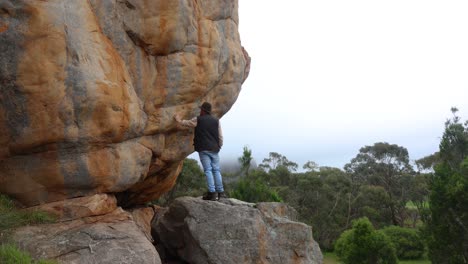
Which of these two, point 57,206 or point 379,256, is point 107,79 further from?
point 379,256

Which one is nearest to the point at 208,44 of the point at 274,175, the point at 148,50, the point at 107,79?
the point at 148,50

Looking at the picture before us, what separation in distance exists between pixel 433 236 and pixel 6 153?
2715 cm

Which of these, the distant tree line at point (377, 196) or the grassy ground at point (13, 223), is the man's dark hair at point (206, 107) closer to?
the grassy ground at point (13, 223)

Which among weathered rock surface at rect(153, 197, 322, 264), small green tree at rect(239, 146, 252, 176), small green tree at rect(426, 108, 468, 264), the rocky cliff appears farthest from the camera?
small green tree at rect(239, 146, 252, 176)

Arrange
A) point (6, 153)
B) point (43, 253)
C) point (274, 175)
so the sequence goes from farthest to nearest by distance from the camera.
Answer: point (274, 175), point (6, 153), point (43, 253)

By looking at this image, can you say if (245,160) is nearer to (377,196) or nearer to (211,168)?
(377,196)

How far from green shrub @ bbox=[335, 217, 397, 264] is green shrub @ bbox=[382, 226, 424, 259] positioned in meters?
15.4

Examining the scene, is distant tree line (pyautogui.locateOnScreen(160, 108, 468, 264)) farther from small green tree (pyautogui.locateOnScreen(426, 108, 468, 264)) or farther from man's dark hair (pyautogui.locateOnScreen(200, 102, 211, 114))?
man's dark hair (pyautogui.locateOnScreen(200, 102, 211, 114))

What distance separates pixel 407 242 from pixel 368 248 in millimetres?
16939

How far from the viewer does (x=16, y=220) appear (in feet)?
29.5

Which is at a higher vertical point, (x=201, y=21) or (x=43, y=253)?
(x=201, y=21)

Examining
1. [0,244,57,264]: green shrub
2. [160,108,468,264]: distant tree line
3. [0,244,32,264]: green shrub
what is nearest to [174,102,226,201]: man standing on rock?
[0,244,57,264]: green shrub

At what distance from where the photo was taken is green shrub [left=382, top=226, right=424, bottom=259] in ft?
149

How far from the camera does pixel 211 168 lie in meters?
12.0
